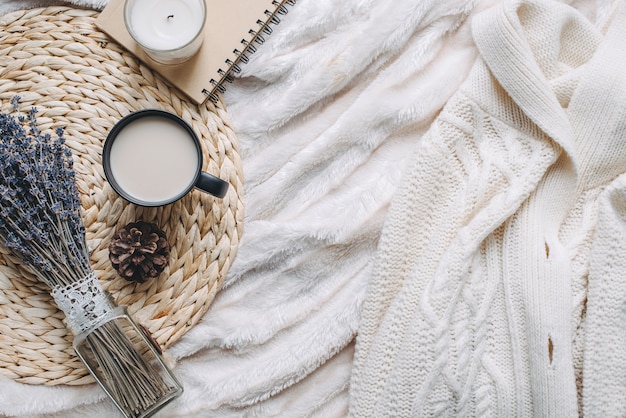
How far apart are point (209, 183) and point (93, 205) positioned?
19 cm

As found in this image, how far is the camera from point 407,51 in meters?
0.90

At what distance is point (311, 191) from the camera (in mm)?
884

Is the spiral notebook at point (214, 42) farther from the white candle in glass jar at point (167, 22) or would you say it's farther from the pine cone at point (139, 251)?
the pine cone at point (139, 251)

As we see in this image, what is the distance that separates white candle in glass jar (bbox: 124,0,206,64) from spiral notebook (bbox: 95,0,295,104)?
0.04m

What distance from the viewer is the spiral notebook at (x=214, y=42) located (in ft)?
2.74

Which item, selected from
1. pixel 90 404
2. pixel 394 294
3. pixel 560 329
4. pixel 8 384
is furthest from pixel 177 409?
pixel 560 329

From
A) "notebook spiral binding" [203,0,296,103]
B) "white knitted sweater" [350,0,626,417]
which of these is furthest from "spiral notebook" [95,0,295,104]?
"white knitted sweater" [350,0,626,417]

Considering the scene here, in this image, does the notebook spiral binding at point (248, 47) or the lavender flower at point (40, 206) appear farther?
the notebook spiral binding at point (248, 47)

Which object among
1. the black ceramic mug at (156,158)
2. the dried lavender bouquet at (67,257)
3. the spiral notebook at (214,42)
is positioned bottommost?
the dried lavender bouquet at (67,257)

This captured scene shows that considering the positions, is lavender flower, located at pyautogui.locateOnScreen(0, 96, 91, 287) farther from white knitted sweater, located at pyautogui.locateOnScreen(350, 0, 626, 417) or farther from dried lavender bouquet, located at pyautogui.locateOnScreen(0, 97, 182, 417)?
white knitted sweater, located at pyautogui.locateOnScreen(350, 0, 626, 417)

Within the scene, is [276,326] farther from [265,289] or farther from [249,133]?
[249,133]

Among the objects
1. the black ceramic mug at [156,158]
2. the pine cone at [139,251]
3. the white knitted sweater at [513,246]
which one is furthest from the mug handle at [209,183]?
the white knitted sweater at [513,246]

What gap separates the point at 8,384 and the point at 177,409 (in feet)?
0.79

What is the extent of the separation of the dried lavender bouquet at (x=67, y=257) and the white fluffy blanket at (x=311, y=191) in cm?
7
